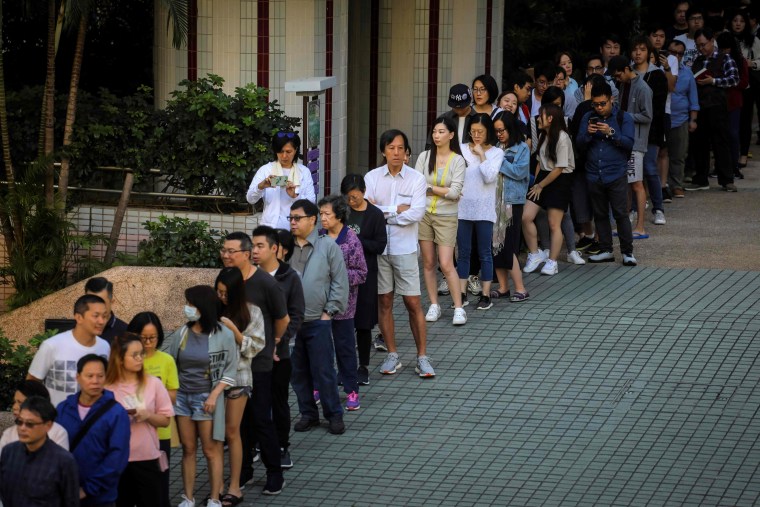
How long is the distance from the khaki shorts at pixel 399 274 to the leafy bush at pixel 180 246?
244 cm

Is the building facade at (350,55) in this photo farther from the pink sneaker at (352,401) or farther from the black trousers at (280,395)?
the black trousers at (280,395)

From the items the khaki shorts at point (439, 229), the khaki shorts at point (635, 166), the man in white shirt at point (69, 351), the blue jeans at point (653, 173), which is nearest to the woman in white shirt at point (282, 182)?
the khaki shorts at point (439, 229)

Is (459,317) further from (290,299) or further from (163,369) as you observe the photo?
(163,369)

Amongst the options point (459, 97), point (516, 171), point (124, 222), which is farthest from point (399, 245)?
point (124, 222)

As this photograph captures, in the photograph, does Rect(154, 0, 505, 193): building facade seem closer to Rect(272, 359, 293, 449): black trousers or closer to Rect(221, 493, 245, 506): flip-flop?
Rect(272, 359, 293, 449): black trousers

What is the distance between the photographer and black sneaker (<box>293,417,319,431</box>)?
10070 mm

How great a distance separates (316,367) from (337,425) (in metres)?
0.52

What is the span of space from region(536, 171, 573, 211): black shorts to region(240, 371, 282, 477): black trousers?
17.6 ft

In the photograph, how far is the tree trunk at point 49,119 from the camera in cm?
1305

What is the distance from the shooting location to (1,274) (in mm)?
13273

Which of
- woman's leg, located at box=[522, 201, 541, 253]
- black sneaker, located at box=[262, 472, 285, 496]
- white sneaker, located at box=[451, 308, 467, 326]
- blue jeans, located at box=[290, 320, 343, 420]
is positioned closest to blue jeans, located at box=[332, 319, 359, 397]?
blue jeans, located at box=[290, 320, 343, 420]

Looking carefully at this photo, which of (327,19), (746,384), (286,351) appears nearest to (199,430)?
(286,351)

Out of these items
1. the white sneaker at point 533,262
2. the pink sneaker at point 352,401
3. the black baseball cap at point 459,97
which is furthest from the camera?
the white sneaker at point 533,262

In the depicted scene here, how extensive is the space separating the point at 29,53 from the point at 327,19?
13.6 feet
